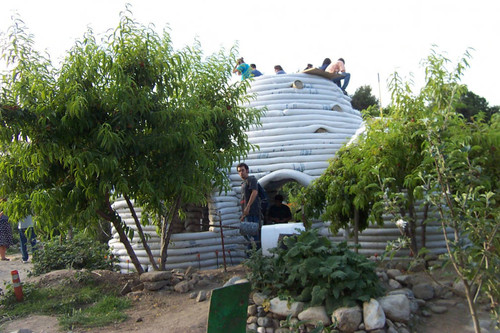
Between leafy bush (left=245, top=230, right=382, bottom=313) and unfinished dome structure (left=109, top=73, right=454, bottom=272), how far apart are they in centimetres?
172

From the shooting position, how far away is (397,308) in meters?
4.17

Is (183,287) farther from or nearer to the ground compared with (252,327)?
farther from the ground

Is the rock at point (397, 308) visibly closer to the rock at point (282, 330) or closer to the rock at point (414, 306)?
the rock at point (414, 306)

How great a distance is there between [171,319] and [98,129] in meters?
2.33

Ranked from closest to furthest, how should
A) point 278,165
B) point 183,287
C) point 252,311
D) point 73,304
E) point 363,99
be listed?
1. point 252,311
2. point 73,304
3. point 183,287
4. point 278,165
5. point 363,99

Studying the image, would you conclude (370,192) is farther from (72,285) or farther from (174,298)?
(72,285)

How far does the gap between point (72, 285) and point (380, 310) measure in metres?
4.44

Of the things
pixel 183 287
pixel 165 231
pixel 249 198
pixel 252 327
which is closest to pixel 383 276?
pixel 252 327

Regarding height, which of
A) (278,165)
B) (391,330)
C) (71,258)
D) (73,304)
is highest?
(278,165)

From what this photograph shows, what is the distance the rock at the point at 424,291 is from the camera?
4691mm

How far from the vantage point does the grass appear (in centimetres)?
491

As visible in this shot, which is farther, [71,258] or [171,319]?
[71,258]

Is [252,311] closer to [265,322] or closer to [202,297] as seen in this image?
[265,322]

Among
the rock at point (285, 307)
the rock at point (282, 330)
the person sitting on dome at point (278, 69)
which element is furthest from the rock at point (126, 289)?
the person sitting on dome at point (278, 69)
